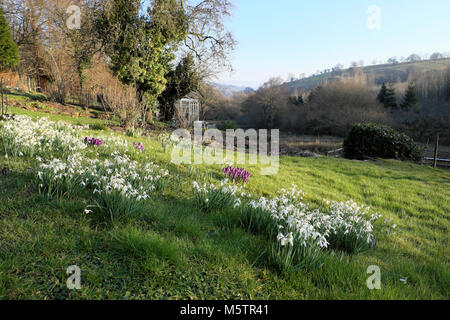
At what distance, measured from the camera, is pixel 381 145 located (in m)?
15.0

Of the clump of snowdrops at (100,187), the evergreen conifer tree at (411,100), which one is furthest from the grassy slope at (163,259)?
the evergreen conifer tree at (411,100)

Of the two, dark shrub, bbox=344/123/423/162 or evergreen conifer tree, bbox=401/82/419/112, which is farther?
evergreen conifer tree, bbox=401/82/419/112

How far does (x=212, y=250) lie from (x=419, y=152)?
17115mm

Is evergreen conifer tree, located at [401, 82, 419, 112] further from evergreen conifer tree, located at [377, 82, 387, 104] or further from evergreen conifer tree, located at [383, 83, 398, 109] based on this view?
evergreen conifer tree, located at [377, 82, 387, 104]

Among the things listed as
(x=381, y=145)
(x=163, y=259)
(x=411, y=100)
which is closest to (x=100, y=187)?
(x=163, y=259)

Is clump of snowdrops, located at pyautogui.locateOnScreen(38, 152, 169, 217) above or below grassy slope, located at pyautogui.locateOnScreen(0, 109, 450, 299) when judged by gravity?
above

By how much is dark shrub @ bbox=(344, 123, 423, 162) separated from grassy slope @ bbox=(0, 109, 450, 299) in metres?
13.0

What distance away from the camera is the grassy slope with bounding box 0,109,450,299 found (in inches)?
71.6

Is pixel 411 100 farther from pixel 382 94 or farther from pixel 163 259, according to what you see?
pixel 163 259

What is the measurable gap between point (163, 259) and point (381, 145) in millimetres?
16534

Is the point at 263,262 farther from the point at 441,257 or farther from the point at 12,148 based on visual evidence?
the point at 12,148

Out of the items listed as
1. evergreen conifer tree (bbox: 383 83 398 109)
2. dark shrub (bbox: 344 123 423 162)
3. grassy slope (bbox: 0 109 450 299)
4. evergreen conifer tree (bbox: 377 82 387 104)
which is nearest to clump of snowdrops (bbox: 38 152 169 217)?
grassy slope (bbox: 0 109 450 299)

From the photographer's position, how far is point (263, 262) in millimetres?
2322

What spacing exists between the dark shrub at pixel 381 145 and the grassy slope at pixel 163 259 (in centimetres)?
1304
